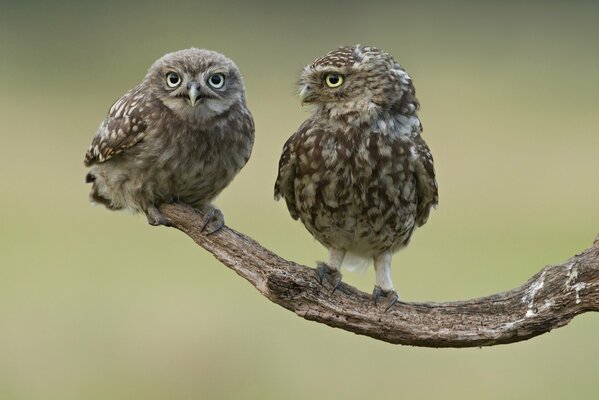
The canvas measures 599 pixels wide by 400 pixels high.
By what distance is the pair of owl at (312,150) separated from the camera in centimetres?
659

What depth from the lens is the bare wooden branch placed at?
20.2 ft

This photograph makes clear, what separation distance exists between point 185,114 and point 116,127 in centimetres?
36

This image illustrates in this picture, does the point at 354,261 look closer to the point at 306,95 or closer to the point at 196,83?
the point at 306,95

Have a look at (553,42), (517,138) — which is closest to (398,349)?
(517,138)

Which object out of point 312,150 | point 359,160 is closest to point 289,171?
point 312,150

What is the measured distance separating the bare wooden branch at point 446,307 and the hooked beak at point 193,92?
0.73m

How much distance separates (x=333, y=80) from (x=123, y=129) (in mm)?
1115

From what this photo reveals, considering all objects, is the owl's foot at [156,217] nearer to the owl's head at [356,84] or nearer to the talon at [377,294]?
the owl's head at [356,84]

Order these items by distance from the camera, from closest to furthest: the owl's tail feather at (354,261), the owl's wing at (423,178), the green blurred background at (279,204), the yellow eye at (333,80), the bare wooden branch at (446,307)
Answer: the bare wooden branch at (446,307) → the yellow eye at (333,80) → the owl's wing at (423,178) → the owl's tail feather at (354,261) → the green blurred background at (279,204)

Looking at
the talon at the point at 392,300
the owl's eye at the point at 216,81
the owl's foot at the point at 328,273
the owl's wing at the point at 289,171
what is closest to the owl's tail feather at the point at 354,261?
the owl's wing at the point at 289,171

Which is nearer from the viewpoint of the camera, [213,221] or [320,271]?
[320,271]

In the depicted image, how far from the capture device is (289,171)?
7.00 m

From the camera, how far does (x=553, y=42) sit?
23859 mm

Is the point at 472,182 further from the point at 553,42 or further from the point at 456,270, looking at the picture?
the point at 553,42
